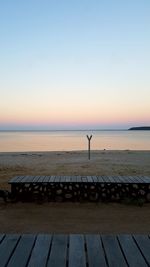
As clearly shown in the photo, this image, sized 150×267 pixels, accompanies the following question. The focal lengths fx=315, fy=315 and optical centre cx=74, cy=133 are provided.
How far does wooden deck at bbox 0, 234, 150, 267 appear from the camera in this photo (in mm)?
2562

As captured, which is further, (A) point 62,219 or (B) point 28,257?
(A) point 62,219

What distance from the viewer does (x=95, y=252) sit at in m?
2.80

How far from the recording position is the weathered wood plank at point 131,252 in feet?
8.35

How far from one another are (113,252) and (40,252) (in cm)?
65

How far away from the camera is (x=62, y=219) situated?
602cm

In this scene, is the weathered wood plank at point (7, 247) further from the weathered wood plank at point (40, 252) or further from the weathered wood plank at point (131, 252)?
the weathered wood plank at point (131, 252)

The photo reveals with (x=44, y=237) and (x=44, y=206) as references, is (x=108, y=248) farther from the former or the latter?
(x=44, y=206)

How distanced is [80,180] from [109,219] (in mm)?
1616

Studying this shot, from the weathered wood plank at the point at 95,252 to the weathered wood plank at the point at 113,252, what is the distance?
0.15 ft

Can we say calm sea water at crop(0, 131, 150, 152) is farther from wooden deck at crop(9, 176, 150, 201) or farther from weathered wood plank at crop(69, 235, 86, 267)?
weathered wood plank at crop(69, 235, 86, 267)

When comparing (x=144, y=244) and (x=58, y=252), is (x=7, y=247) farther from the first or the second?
(x=144, y=244)

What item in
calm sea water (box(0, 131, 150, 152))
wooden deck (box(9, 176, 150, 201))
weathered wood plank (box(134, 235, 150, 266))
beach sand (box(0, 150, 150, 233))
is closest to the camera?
weathered wood plank (box(134, 235, 150, 266))

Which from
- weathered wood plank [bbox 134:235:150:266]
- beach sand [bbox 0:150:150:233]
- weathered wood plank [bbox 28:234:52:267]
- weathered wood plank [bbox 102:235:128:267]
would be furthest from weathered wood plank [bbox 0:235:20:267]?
beach sand [bbox 0:150:150:233]

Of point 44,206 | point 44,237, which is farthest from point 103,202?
point 44,237
